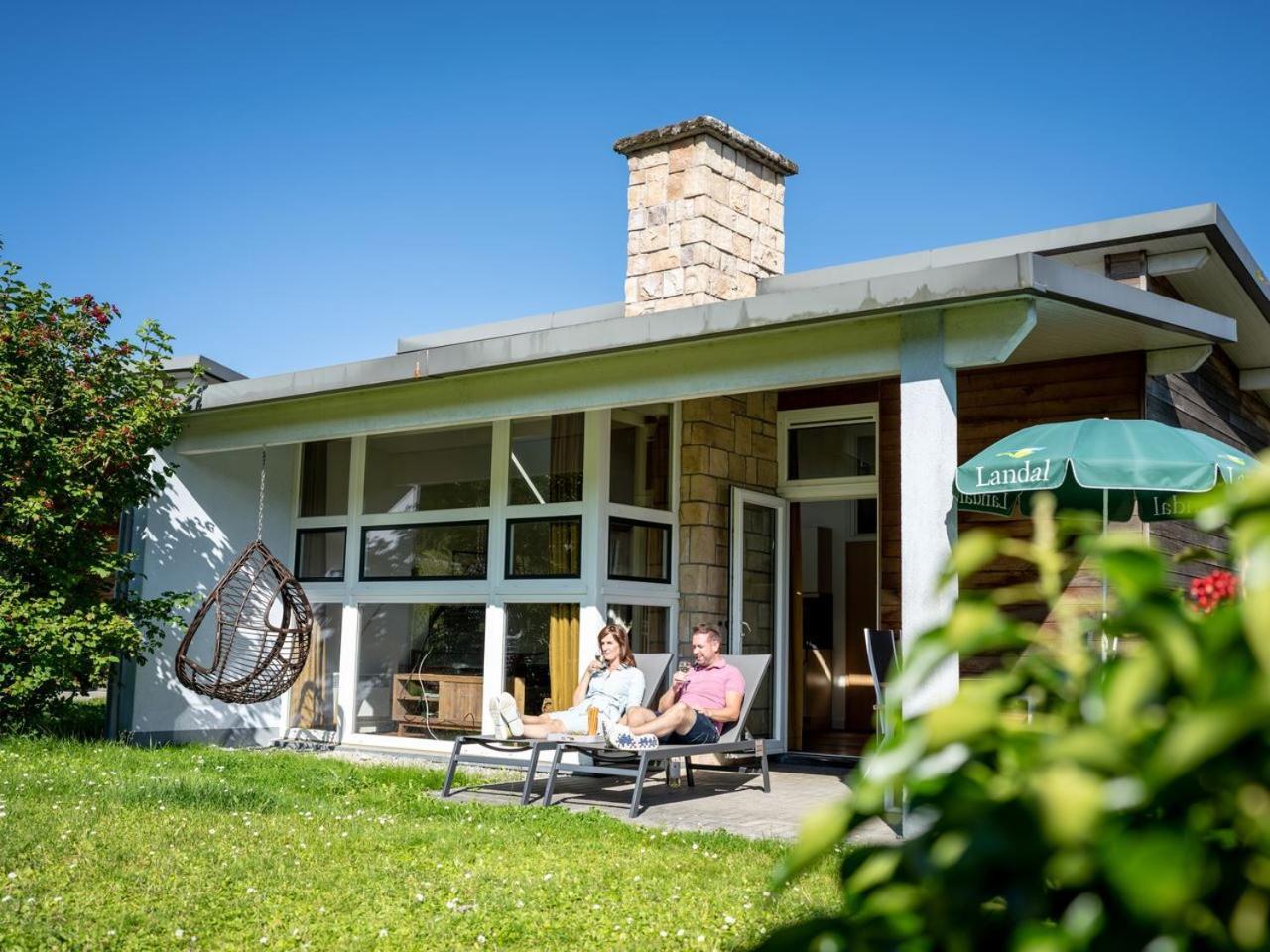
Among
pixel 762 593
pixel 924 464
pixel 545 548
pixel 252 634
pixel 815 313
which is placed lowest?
pixel 252 634

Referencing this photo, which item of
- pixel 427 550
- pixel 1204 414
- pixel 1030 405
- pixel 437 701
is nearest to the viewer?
pixel 1030 405

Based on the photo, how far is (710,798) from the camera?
6.94 metres

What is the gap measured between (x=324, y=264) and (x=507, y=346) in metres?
12.5

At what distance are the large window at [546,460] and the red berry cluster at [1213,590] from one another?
694cm

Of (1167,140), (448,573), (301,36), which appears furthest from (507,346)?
(1167,140)

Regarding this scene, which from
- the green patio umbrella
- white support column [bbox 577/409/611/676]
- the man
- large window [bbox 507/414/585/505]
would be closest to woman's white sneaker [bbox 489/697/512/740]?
the man

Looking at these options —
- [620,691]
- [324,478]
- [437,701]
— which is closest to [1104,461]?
[620,691]

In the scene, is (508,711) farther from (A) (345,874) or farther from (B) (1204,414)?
(B) (1204,414)

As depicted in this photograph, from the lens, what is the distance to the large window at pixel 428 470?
8961 millimetres

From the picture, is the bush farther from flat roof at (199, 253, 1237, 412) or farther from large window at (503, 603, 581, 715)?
large window at (503, 603, 581, 715)

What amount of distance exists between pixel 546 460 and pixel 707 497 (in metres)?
1.18

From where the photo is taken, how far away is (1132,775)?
647mm

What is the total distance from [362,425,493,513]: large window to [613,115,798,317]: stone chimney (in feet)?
5.29

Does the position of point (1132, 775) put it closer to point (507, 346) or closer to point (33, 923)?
point (33, 923)
